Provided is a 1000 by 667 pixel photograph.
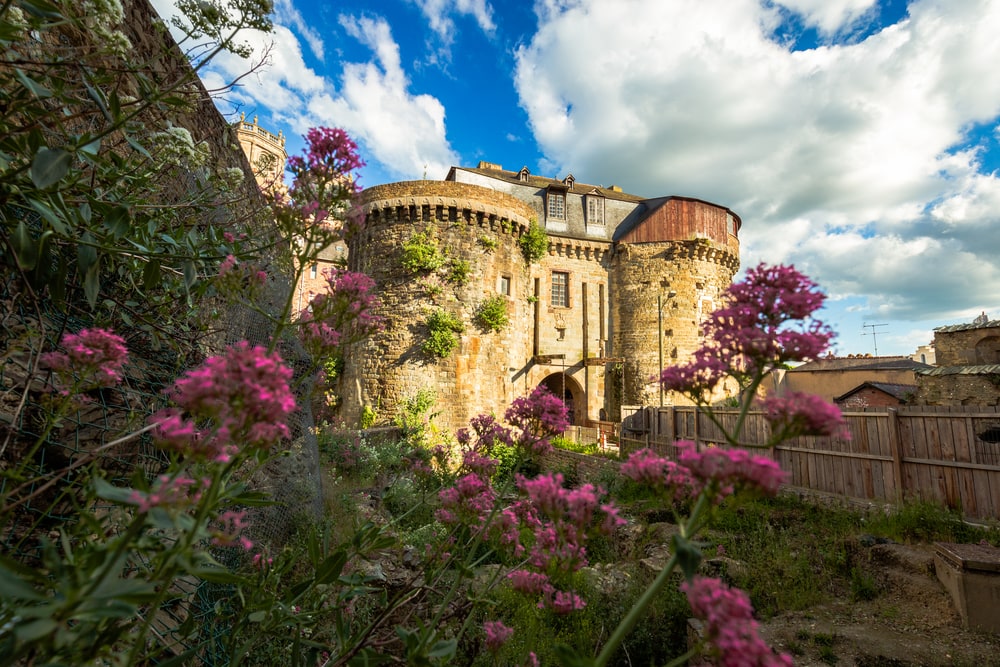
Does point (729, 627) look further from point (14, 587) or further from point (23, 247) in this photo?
point (23, 247)

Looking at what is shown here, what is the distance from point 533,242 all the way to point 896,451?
50.7 ft

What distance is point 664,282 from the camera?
22.8 meters

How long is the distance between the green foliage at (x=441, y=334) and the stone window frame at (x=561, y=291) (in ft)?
21.9

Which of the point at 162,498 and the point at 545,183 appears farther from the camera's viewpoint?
the point at 545,183

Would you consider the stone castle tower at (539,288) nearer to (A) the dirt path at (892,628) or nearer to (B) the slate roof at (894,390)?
(B) the slate roof at (894,390)

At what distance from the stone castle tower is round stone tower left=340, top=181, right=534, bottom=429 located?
0.05m

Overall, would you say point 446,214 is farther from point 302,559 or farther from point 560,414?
point 560,414

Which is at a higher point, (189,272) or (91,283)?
(189,272)

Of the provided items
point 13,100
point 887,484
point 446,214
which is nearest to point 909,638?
point 887,484

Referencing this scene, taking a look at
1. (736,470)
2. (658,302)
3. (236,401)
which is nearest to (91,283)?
(236,401)

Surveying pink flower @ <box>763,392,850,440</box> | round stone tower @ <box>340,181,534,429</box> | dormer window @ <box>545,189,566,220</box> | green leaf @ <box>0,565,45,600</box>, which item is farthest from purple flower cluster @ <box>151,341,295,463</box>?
dormer window @ <box>545,189,566,220</box>

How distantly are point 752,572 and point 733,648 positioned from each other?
7.12 meters

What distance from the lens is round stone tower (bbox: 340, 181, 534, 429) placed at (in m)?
18.0

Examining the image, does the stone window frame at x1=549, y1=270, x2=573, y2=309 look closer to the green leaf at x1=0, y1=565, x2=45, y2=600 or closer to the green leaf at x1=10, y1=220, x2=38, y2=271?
the green leaf at x1=10, y1=220, x2=38, y2=271
